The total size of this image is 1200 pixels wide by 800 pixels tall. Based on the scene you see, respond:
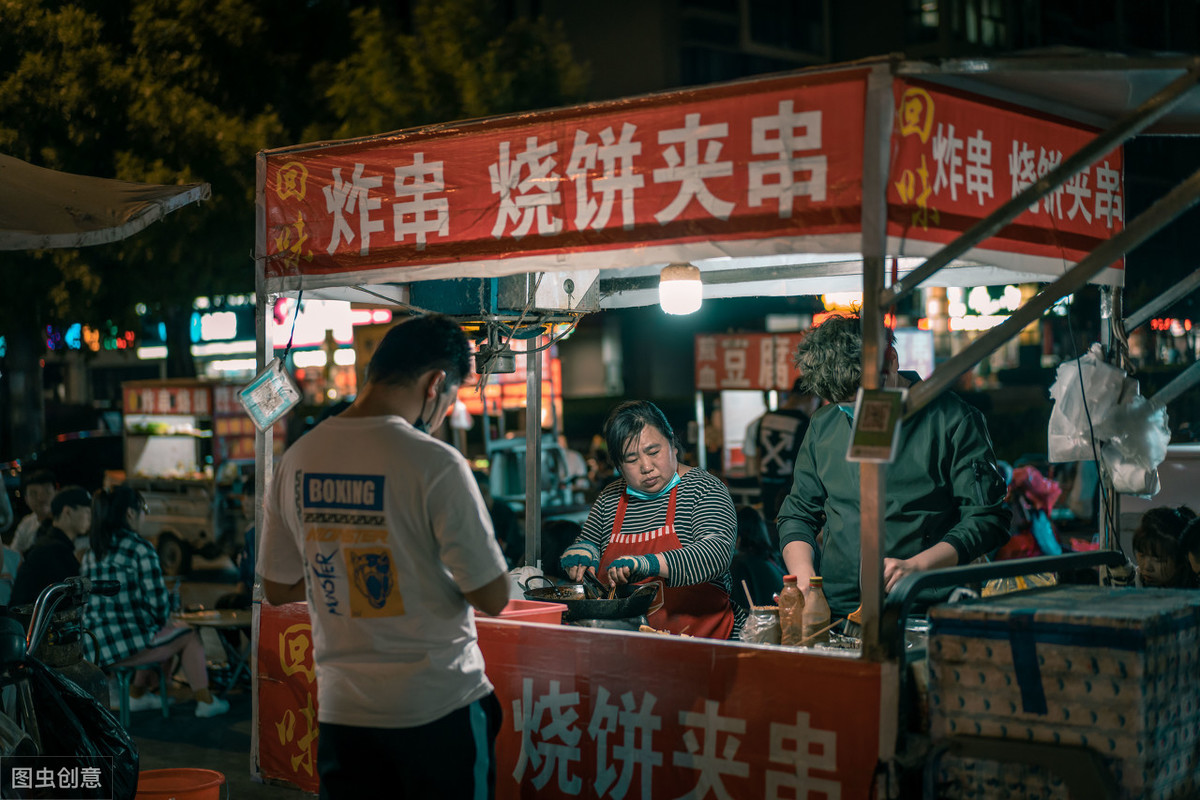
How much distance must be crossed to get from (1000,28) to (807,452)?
2641 centimetres

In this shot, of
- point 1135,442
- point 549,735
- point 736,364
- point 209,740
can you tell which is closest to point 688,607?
point 549,735

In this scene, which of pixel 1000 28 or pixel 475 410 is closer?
pixel 475 410

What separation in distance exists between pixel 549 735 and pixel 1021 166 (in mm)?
2654

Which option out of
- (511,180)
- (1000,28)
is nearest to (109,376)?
(1000,28)

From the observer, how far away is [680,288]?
15.9ft

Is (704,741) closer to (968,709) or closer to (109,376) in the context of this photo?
(968,709)

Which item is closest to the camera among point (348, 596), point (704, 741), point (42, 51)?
point (348, 596)

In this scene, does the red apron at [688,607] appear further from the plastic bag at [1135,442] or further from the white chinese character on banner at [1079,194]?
the white chinese character on banner at [1079,194]

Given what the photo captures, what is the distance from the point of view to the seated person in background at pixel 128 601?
6.64 m

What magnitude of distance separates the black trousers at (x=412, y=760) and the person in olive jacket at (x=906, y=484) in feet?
5.41

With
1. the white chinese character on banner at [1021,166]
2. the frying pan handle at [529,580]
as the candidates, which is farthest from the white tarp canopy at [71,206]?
the white chinese character on banner at [1021,166]

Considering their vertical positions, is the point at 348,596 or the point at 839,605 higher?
the point at 348,596

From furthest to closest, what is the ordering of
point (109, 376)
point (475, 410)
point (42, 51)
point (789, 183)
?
point (109, 376), point (475, 410), point (42, 51), point (789, 183)

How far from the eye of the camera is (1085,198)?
169 inches
